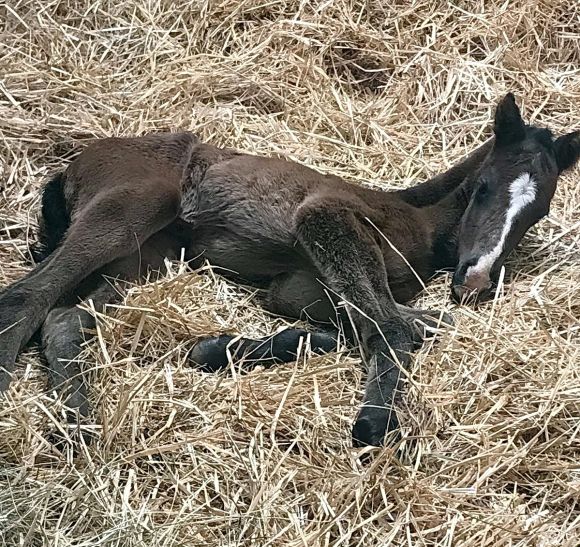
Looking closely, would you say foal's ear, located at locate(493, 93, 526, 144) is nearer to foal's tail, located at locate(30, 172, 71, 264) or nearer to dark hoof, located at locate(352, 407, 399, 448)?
dark hoof, located at locate(352, 407, 399, 448)

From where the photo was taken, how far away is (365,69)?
6.38m

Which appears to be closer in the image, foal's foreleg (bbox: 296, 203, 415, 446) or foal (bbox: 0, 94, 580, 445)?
foal's foreleg (bbox: 296, 203, 415, 446)

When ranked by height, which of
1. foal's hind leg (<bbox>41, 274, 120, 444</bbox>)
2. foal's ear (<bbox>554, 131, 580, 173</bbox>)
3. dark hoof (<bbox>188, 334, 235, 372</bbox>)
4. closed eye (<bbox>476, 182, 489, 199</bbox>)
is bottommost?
foal's hind leg (<bbox>41, 274, 120, 444</bbox>)

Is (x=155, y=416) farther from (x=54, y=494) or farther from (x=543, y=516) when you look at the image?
(x=543, y=516)

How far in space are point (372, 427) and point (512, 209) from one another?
1.56 meters

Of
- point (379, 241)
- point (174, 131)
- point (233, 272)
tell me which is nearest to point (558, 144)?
point (379, 241)

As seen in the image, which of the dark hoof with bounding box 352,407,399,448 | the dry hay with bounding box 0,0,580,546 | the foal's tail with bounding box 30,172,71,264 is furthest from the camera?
the foal's tail with bounding box 30,172,71,264

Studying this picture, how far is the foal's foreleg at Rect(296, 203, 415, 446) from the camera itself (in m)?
3.65

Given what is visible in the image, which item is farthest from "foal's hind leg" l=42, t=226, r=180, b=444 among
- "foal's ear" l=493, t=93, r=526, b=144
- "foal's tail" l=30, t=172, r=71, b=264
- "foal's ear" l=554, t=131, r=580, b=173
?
"foal's ear" l=554, t=131, r=580, b=173

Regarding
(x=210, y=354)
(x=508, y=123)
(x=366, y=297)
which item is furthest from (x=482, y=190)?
(x=210, y=354)

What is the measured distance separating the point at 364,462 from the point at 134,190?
1.78 m

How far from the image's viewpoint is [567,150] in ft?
16.3

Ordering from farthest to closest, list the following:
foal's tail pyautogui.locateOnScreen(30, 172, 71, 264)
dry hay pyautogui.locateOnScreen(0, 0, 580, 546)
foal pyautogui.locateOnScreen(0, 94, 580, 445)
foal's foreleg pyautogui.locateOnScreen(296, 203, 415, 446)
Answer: foal's tail pyautogui.locateOnScreen(30, 172, 71, 264) < foal pyautogui.locateOnScreen(0, 94, 580, 445) < foal's foreleg pyautogui.locateOnScreen(296, 203, 415, 446) < dry hay pyautogui.locateOnScreen(0, 0, 580, 546)

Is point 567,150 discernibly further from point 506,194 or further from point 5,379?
point 5,379
